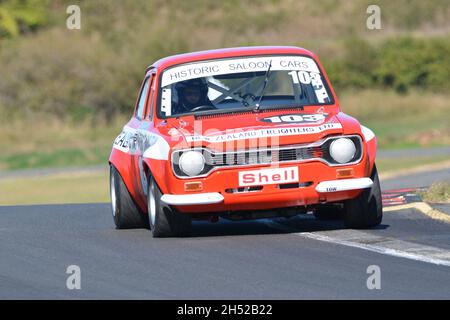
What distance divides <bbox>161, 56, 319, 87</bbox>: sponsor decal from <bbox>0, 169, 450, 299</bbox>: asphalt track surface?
1.42 m

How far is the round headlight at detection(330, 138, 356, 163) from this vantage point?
10250 millimetres

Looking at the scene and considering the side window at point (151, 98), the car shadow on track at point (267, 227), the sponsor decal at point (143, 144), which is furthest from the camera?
the side window at point (151, 98)

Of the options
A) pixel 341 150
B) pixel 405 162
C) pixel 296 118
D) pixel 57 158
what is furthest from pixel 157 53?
pixel 341 150

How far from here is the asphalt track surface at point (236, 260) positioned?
775cm

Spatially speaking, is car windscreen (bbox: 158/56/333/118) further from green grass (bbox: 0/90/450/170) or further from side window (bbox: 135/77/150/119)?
green grass (bbox: 0/90/450/170)

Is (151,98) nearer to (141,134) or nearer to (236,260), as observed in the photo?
(141,134)

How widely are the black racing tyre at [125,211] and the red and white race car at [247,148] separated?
29 centimetres

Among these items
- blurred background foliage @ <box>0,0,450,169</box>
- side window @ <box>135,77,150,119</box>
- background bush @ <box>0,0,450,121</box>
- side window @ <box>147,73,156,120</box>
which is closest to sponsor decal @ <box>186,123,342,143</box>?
side window @ <box>147,73,156,120</box>

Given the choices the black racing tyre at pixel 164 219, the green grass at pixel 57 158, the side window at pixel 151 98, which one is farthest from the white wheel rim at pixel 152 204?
the green grass at pixel 57 158
